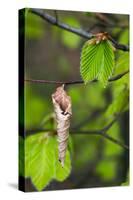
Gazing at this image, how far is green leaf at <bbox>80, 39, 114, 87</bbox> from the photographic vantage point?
10.4 feet

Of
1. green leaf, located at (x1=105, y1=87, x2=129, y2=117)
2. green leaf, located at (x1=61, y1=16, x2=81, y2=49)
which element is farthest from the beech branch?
green leaf, located at (x1=105, y1=87, x2=129, y2=117)

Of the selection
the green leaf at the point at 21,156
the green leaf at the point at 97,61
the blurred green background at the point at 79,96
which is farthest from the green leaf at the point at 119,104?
the green leaf at the point at 21,156

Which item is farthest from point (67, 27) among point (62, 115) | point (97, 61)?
point (62, 115)

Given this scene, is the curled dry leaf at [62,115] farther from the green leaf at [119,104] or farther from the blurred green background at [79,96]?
the green leaf at [119,104]

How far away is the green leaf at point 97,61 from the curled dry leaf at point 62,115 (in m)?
0.11

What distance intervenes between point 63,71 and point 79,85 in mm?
92

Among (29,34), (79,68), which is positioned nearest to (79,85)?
(79,68)

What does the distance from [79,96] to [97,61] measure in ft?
0.63

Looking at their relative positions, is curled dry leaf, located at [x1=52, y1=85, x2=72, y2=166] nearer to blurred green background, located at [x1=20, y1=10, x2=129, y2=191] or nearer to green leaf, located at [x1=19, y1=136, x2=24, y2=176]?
blurred green background, located at [x1=20, y1=10, x2=129, y2=191]

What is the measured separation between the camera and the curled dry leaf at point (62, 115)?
320 centimetres

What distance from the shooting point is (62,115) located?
3.21 metres

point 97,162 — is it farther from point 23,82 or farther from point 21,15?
point 21,15

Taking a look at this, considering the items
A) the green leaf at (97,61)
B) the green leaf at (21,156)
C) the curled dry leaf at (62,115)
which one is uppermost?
the green leaf at (97,61)

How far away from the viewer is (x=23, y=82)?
314 cm
